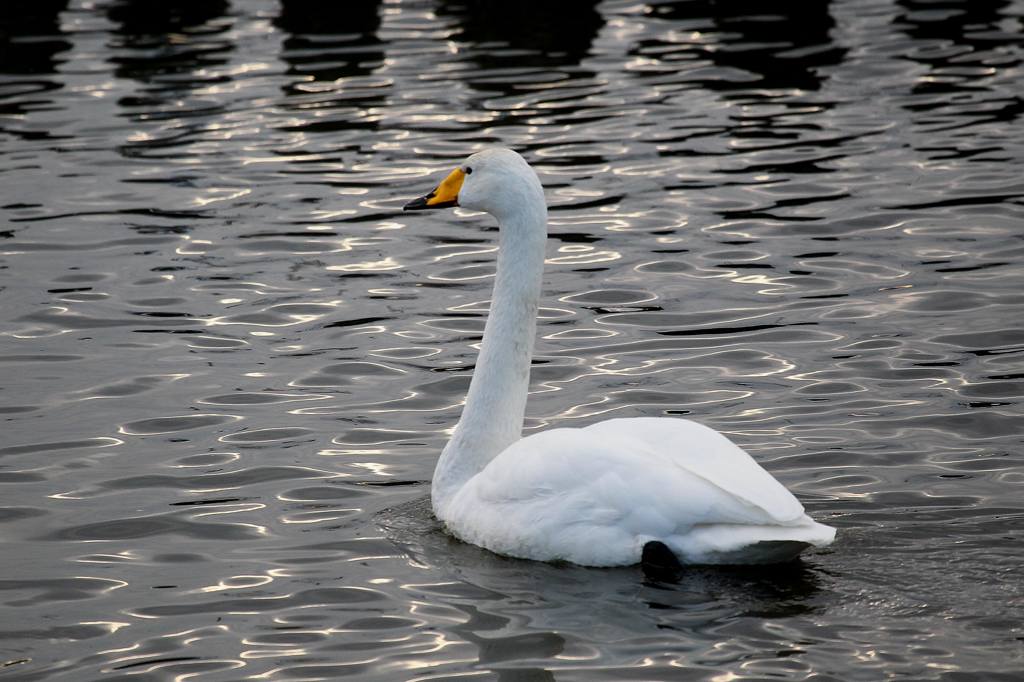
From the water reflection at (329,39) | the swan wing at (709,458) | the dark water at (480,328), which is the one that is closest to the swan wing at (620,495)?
the swan wing at (709,458)

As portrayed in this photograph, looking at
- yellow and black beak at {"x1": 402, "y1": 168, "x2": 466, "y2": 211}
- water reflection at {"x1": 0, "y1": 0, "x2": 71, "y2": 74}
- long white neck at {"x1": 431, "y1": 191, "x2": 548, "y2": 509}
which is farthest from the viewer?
water reflection at {"x1": 0, "y1": 0, "x2": 71, "y2": 74}

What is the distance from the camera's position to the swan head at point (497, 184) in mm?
7648

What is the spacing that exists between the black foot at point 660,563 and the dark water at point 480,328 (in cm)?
10

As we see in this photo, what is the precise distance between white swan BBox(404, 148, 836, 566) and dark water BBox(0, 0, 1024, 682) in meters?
0.19

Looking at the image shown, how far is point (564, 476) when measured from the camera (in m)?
6.78

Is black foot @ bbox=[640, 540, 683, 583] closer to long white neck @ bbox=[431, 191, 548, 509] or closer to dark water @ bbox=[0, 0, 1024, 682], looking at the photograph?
dark water @ bbox=[0, 0, 1024, 682]

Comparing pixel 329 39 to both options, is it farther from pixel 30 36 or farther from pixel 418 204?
pixel 418 204

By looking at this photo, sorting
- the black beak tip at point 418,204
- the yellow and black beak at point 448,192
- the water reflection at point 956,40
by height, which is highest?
the yellow and black beak at point 448,192

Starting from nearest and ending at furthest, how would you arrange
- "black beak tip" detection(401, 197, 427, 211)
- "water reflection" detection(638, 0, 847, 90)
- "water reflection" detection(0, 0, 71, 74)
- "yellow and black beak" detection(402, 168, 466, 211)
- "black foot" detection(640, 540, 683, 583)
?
"black foot" detection(640, 540, 683, 583)
"yellow and black beak" detection(402, 168, 466, 211)
"black beak tip" detection(401, 197, 427, 211)
"water reflection" detection(638, 0, 847, 90)
"water reflection" detection(0, 0, 71, 74)

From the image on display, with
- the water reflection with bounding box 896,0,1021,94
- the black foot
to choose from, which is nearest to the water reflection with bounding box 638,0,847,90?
the water reflection with bounding box 896,0,1021,94

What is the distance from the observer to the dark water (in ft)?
20.9

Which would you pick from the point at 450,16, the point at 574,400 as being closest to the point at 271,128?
the point at 450,16

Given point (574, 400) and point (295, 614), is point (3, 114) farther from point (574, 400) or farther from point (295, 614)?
point (295, 614)

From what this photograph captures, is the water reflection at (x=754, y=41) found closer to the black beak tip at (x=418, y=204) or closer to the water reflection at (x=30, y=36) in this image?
the water reflection at (x=30, y=36)
